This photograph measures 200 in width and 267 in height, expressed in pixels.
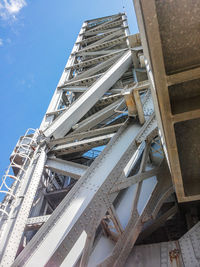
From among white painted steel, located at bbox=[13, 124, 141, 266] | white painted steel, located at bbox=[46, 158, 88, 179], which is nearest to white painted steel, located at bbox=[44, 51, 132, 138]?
white painted steel, located at bbox=[46, 158, 88, 179]

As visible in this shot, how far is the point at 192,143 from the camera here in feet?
10.7

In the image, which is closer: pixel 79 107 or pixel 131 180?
pixel 131 180

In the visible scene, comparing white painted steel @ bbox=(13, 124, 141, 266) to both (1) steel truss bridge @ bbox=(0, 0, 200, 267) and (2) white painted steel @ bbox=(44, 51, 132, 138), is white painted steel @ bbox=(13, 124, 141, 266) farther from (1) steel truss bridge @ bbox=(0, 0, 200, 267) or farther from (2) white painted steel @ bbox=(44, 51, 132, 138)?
(2) white painted steel @ bbox=(44, 51, 132, 138)

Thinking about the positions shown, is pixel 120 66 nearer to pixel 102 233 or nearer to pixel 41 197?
pixel 41 197

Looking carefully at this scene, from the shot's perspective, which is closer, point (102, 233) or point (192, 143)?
point (192, 143)

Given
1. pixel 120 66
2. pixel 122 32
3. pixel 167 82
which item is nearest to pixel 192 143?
pixel 167 82

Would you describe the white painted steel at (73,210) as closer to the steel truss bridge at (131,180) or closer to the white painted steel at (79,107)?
the steel truss bridge at (131,180)

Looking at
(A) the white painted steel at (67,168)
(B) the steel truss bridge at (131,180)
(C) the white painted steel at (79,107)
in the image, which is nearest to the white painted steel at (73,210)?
(B) the steel truss bridge at (131,180)

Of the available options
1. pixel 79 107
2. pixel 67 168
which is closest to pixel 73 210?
pixel 67 168

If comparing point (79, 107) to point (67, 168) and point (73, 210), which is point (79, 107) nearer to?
point (67, 168)

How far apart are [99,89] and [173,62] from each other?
5.10 m

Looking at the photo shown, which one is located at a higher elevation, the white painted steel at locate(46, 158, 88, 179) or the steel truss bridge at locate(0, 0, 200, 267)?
the white painted steel at locate(46, 158, 88, 179)

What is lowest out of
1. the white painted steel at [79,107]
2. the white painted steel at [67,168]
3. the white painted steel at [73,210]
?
the white painted steel at [73,210]

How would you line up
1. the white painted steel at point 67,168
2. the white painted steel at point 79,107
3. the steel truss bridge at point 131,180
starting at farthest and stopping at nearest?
the white painted steel at point 79,107, the white painted steel at point 67,168, the steel truss bridge at point 131,180
